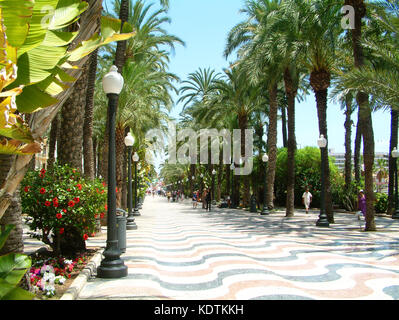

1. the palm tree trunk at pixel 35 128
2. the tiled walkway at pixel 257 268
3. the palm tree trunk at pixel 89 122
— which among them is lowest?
the tiled walkway at pixel 257 268

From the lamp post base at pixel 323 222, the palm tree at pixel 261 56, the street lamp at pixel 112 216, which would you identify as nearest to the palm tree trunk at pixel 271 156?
the palm tree at pixel 261 56

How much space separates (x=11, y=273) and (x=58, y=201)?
14.7 feet

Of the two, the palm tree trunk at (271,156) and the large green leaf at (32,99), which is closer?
the large green leaf at (32,99)

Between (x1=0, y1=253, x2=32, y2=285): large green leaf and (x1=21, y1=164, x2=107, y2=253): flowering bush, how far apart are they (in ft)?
14.1

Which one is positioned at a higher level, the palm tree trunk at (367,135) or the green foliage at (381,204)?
the palm tree trunk at (367,135)

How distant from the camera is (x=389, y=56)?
11625mm

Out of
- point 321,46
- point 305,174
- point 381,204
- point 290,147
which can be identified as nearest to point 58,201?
point 321,46

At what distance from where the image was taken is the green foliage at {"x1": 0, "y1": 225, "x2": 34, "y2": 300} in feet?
6.79

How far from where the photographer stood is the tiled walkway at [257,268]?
213 inches

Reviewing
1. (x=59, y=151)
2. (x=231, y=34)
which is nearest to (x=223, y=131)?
(x=231, y=34)

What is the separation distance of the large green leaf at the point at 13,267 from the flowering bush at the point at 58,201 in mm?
4302

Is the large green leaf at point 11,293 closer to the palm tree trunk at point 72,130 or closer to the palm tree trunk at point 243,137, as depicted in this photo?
the palm tree trunk at point 72,130

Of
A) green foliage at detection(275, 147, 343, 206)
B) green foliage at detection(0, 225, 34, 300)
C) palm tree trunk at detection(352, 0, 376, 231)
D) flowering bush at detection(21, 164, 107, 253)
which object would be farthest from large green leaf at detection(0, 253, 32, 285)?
green foliage at detection(275, 147, 343, 206)

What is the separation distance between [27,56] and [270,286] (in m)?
4.89
